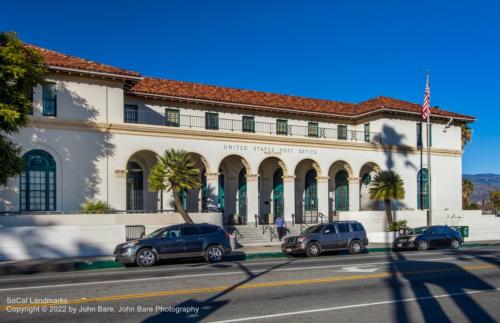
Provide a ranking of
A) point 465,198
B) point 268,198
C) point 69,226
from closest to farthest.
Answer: point 69,226, point 268,198, point 465,198

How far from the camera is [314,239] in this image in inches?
936

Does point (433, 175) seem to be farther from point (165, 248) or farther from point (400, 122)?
point (165, 248)

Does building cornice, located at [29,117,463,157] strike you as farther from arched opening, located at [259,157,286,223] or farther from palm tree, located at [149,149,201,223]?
palm tree, located at [149,149,201,223]

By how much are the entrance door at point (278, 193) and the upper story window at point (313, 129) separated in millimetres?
3889

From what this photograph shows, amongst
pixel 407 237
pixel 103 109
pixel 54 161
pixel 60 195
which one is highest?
pixel 103 109

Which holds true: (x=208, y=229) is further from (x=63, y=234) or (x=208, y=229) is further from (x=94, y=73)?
(x=94, y=73)

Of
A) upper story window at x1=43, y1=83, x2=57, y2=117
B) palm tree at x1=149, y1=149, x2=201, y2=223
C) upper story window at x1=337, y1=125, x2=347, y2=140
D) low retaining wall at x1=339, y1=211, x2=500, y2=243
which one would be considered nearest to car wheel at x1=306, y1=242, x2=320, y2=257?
palm tree at x1=149, y1=149, x2=201, y2=223

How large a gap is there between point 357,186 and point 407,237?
31.7ft

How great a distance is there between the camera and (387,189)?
33.7 m

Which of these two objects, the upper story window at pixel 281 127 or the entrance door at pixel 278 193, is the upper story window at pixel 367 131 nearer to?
the upper story window at pixel 281 127

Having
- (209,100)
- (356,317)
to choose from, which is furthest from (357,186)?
(356,317)

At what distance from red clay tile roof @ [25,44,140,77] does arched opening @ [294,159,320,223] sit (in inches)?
566

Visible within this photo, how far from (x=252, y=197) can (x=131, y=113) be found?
9023 mm

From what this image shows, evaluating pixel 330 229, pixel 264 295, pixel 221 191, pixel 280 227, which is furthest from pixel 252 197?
pixel 264 295
